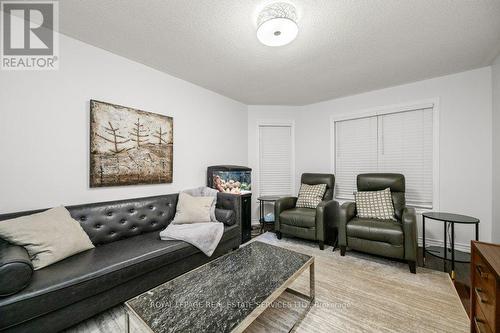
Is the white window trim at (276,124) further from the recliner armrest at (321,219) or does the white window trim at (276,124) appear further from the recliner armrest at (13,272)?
the recliner armrest at (13,272)

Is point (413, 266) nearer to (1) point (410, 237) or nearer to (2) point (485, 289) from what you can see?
(1) point (410, 237)

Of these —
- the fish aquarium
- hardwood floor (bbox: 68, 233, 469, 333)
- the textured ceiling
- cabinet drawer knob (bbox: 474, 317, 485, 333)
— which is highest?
the textured ceiling

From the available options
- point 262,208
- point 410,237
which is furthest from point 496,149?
point 262,208

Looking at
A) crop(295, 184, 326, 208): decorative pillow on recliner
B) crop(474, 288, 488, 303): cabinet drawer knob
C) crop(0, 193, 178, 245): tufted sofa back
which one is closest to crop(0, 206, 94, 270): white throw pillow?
crop(0, 193, 178, 245): tufted sofa back

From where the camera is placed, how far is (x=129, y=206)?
7.31 feet

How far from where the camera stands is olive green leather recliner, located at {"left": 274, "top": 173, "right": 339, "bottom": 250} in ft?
9.34

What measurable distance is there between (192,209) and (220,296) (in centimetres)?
140

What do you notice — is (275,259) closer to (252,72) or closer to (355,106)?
(252,72)

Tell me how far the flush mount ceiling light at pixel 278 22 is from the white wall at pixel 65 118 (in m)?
1.73

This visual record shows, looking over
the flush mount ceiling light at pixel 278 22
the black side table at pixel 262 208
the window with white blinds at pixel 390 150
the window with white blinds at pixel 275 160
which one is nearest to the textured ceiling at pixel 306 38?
the flush mount ceiling light at pixel 278 22

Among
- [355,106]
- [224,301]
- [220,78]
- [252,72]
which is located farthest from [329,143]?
[224,301]

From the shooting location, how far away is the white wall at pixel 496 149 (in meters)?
2.38

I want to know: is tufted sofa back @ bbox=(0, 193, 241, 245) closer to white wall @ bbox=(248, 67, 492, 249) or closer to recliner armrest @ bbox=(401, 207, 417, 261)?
recliner armrest @ bbox=(401, 207, 417, 261)

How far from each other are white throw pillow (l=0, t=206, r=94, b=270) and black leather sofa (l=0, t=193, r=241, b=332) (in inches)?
2.3
